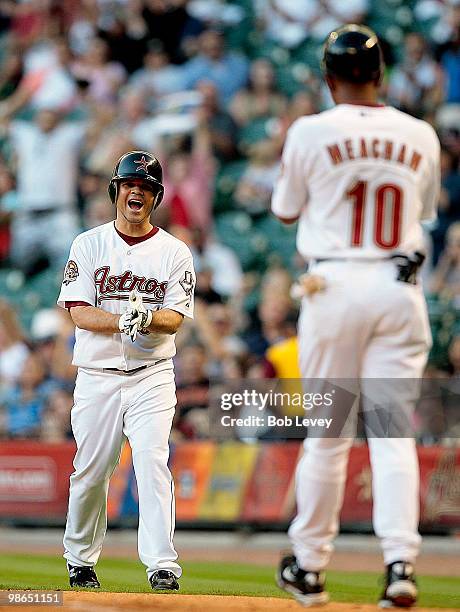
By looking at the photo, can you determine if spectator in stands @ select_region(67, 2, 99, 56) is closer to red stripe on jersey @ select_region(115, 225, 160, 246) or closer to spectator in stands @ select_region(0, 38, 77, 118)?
spectator in stands @ select_region(0, 38, 77, 118)

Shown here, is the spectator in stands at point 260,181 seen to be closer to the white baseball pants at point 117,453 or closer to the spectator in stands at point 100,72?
the spectator in stands at point 100,72

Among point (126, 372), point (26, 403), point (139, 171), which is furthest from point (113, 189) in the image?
point (26, 403)

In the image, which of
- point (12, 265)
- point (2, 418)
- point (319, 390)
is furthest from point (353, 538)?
point (319, 390)

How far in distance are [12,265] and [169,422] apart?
8.94 metres

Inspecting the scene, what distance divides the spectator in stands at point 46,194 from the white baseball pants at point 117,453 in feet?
27.4

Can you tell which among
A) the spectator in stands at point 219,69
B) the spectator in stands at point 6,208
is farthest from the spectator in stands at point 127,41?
the spectator in stands at point 6,208

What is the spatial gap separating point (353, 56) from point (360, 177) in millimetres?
483

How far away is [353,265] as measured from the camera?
4.79 meters

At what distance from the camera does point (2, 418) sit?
38.3 ft

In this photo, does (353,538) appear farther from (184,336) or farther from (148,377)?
(148,377)

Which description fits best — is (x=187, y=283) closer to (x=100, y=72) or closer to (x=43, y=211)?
(x=43, y=211)

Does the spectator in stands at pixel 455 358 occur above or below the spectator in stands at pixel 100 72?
below

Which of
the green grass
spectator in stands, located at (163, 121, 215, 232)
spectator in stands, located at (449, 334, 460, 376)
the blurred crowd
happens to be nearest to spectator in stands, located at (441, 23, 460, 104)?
the blurred crowd

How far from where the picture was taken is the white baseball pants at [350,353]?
4730 mm
